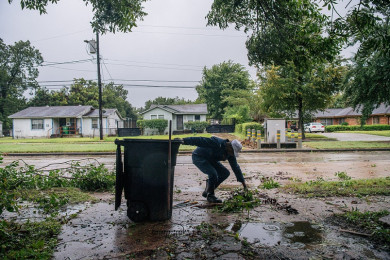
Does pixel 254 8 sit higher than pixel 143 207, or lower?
higher

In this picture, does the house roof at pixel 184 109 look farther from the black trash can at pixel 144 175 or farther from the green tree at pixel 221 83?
the black trash can at pixel 144 175

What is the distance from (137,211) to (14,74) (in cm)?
5619

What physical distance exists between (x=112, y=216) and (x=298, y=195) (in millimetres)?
3636

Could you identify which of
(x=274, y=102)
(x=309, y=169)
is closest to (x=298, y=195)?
(x=309, y=169)

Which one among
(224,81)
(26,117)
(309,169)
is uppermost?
(224,81)

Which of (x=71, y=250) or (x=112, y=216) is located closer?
(x=71, y=250)

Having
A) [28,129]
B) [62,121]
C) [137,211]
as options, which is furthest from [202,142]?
[28,129]

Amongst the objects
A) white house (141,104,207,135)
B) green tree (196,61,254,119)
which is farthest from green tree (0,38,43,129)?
green tree (196,61,254,119)

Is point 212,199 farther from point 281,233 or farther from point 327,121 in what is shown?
point 327,121

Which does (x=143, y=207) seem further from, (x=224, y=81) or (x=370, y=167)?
(x=224, y=81)

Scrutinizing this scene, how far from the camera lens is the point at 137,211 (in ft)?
13.4

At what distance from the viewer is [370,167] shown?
9.54 m

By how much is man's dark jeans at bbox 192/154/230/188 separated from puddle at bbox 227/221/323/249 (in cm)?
112

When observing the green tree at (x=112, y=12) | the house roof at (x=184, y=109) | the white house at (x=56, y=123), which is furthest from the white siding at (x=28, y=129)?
the green tree at (x=112, y=12)
